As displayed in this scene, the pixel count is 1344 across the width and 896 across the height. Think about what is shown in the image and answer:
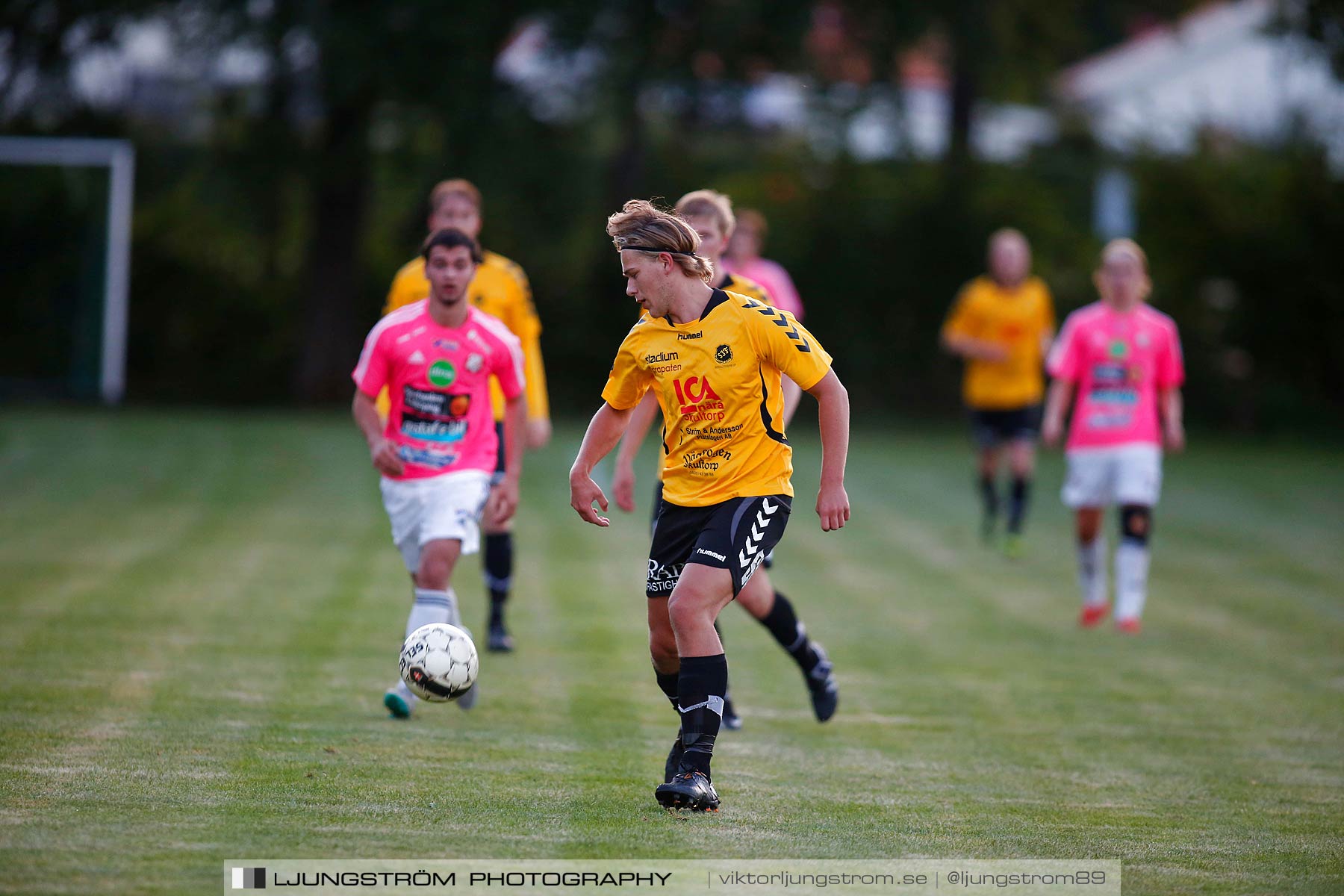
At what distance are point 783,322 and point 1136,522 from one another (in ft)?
17.3

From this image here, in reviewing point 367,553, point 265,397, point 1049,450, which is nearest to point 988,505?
point 367,553

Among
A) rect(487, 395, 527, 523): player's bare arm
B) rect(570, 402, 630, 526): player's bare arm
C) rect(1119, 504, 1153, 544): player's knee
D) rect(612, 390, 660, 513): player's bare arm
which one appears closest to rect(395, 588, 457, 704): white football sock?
rect(487, 395, 527, 523): player's bare arm

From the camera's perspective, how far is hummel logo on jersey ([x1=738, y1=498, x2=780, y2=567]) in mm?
5398

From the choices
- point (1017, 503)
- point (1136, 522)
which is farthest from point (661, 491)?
point (1017, 503)

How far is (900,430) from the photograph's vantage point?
24578 mm

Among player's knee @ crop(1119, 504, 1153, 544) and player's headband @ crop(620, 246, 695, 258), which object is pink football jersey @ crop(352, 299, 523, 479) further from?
player's knee @ crop(1119, 504, 1153, 544)

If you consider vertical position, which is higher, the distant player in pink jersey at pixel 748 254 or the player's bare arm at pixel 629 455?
the distant player in pink jersey at pixel 748 254

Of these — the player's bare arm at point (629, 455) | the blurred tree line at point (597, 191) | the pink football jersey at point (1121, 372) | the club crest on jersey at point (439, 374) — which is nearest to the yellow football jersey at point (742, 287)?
the player's bare arm at point (629, 455)

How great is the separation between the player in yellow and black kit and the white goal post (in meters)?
17.1

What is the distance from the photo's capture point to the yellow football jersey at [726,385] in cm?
543

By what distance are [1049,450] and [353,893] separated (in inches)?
741

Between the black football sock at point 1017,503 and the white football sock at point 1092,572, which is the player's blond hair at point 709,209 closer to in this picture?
the white football sock at point 1092,572

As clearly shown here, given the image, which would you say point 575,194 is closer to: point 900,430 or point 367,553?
point 900,430

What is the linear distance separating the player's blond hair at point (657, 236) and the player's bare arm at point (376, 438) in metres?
→ 1.59
